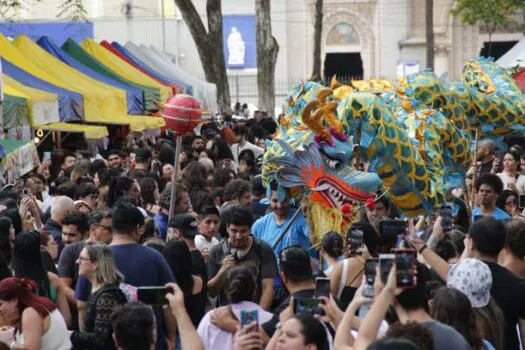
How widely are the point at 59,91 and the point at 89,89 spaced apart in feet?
6.15

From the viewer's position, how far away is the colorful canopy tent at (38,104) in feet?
60.5

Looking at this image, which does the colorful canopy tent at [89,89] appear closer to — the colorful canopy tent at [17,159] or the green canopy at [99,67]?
the green canopy at [99,67]

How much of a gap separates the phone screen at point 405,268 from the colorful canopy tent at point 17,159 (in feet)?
30.3

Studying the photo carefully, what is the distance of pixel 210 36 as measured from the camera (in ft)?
107

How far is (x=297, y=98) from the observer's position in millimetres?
13000

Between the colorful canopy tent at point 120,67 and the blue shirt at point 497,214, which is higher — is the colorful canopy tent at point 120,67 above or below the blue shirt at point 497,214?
above

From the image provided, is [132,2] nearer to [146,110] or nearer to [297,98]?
[146,110]

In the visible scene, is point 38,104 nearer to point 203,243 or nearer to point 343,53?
point 203,243

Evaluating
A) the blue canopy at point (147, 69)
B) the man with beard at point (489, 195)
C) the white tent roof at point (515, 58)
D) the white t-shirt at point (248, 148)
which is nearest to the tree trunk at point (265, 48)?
the blue canopy at point (147, 69)

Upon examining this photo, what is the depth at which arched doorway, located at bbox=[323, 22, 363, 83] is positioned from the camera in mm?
57562

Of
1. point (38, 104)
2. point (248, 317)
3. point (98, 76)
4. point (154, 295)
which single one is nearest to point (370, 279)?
point (248, 317)

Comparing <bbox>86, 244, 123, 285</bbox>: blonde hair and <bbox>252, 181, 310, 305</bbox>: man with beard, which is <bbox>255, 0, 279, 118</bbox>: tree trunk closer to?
<bbox>252, 181, 310, 305</bbox>: man with beard

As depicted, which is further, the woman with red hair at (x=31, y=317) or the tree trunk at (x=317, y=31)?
the tree trunk at (x=317, y=31)

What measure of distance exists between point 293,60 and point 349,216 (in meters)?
46.2
